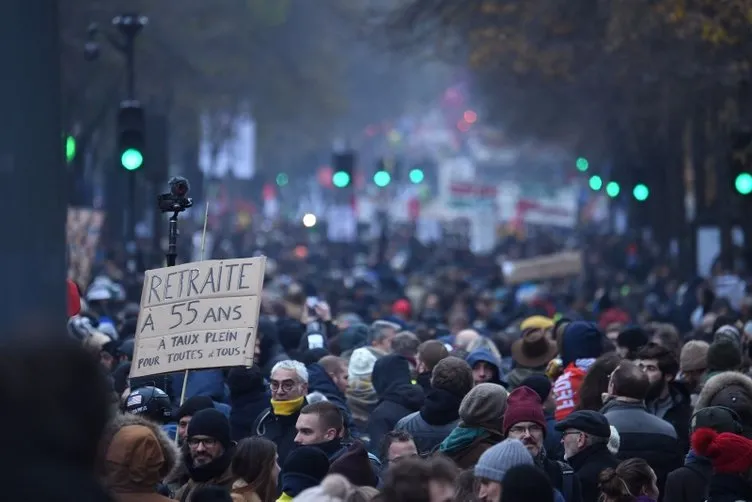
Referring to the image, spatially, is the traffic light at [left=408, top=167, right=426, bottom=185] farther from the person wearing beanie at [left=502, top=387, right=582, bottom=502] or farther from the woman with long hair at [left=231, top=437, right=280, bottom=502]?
the woman with long hair at [left=231, top=437, right=280, bottom=502]

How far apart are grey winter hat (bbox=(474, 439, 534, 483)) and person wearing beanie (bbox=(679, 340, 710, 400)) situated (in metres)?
5.45

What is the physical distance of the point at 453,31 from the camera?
1264 inches

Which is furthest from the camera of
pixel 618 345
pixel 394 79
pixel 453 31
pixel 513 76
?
pixel 394 79

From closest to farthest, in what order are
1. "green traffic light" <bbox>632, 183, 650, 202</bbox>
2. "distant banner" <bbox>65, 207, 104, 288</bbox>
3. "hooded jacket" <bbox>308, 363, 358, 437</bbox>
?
"hooded jacket" <bbox>308, 363, 358, 437</bbox>, "distant banner" <bbox>65, 207, 104, 288</bbox>, "green traffic light" <bbox>632, 183, 650, 202</bbox>

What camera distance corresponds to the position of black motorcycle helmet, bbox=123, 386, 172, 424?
897 cm

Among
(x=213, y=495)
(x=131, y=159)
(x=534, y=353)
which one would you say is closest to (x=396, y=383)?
(x=534, y=353)

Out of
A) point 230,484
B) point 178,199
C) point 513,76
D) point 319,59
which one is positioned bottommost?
point 230,484

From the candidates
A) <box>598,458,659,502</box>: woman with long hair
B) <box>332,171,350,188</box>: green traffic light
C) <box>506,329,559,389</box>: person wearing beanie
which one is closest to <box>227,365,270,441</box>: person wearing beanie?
<box>506,329,559,389</box>: person wearing beanie

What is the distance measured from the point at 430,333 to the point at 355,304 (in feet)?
26.6

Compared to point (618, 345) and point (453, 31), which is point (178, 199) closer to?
point (618, 345)

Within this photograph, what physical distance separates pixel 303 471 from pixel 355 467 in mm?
245

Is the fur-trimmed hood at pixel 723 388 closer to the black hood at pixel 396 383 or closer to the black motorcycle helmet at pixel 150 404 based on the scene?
the black hood at pixel 396 383

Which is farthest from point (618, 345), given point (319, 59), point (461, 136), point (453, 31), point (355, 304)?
point (461, 136)

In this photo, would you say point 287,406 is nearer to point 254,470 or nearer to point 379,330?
point 254,470
